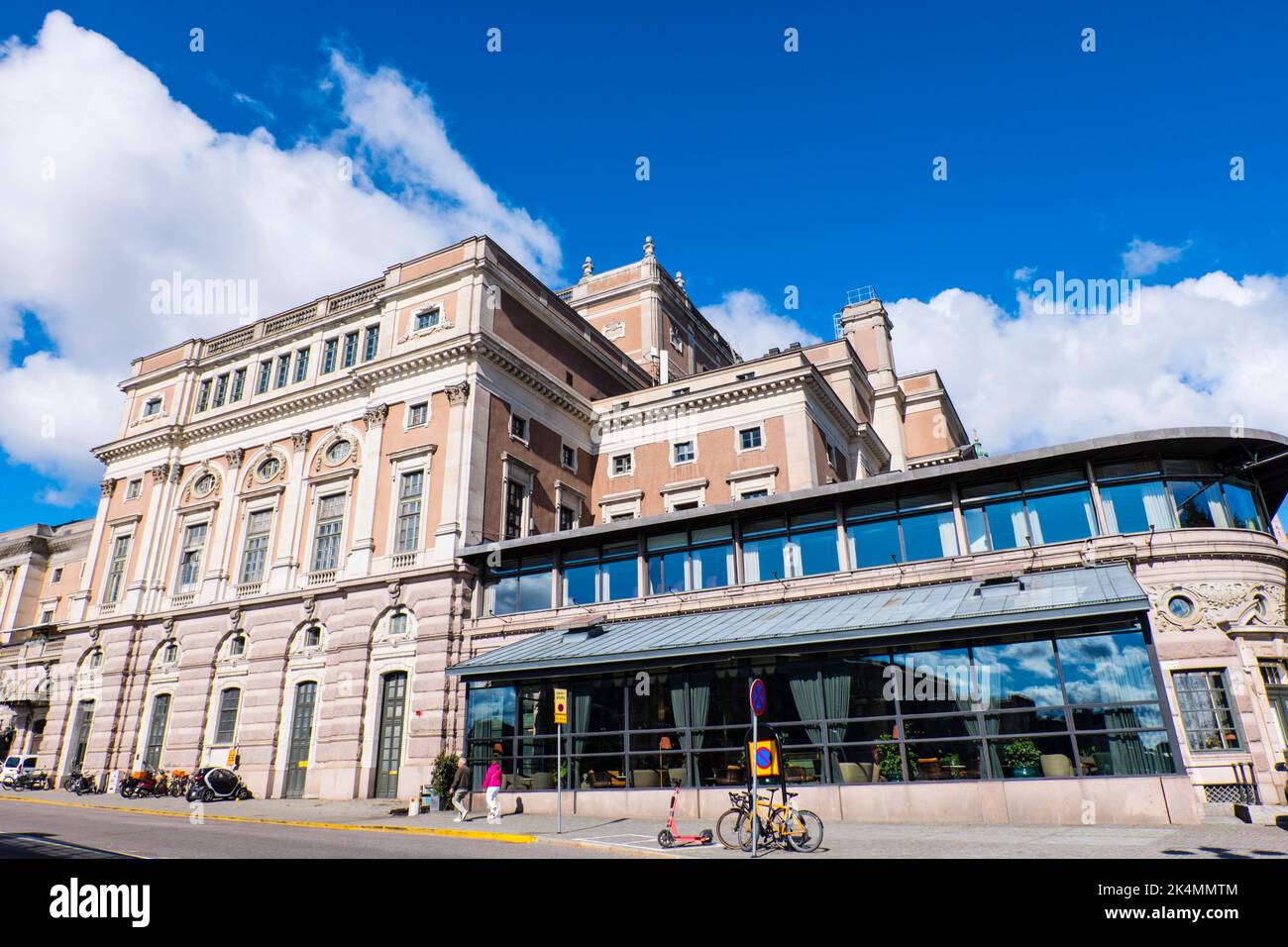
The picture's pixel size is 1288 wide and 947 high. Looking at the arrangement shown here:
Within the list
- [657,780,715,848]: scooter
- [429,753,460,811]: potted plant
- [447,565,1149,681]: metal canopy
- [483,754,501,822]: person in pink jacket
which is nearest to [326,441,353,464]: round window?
[447,565,1149,681]: metal canopy

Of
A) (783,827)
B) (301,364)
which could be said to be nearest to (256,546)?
(301,364)

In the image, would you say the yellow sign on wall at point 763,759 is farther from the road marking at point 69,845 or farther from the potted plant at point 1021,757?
the road marking at point 69,845

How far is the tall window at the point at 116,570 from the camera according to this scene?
146 ft

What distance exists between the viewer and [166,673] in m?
40.4

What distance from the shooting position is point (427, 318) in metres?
38.6

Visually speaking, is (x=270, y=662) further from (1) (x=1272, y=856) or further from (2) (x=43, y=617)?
(2) (x=43, y=617)

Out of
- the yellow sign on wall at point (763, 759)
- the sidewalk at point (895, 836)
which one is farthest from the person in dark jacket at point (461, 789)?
the yellow sign on wall at point (763, 759)

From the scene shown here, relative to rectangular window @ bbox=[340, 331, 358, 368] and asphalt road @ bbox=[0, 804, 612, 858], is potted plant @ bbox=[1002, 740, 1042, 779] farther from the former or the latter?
rectangular window @ bbox=[340, 331, 358, 368]

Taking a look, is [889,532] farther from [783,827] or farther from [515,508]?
[515,508]

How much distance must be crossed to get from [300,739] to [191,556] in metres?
14.6

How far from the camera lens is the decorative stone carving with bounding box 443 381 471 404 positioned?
35.5m

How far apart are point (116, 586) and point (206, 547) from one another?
22.8 ft

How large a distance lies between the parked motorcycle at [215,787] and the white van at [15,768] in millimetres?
15937
